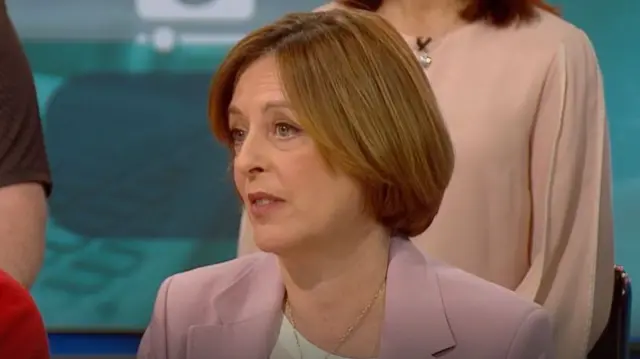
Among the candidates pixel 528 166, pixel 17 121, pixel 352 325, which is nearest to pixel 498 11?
pixel 528 166

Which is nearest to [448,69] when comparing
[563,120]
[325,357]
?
[563,120]

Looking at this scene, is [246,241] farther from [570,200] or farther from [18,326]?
[18,326]

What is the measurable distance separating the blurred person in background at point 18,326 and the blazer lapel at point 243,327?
405mm

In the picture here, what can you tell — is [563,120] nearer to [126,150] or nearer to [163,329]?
[163,329]

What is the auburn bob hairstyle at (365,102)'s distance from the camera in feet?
4.03

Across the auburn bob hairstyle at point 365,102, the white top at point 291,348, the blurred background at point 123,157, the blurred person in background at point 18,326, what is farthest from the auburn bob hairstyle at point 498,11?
the blurred person in background at point 18,326

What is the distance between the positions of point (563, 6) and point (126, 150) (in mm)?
1074

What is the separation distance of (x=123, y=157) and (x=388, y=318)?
53.3 inches

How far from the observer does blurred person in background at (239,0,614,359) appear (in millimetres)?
1644

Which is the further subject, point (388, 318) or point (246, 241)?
point (246, 241)

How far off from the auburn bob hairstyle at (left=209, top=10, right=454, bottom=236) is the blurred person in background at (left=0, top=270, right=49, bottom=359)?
413 mm

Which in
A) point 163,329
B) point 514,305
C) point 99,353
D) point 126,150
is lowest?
point 99,353

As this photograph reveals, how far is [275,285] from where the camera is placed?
1363 mm

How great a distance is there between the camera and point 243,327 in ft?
4.40
